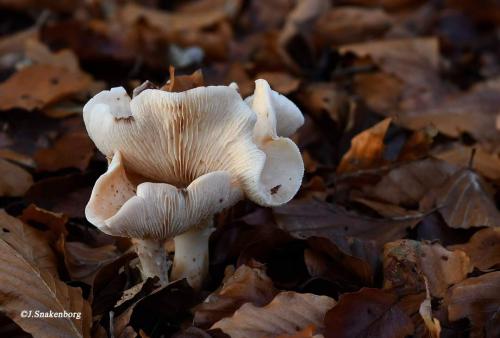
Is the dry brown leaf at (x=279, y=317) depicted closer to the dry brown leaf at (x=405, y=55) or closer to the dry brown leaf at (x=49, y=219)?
the dry brown leaf at (x=49, y=219)

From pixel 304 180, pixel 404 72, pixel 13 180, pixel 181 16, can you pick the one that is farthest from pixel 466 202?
pixel 181 16

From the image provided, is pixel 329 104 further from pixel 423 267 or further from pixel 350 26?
pixel 423 267

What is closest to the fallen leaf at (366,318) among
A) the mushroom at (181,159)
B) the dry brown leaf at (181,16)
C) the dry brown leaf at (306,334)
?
the dry brown leaf at (306,334)

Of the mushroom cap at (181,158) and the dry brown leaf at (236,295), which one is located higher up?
the mushroom cap at (181,158)

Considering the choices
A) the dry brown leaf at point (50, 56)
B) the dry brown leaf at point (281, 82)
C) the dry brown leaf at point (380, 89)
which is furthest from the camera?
the dry brown leaf at point (50, 56)

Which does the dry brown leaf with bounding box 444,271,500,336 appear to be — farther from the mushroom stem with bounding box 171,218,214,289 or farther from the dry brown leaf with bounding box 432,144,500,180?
the dry brown leaf with bounding box 432,144,500,180

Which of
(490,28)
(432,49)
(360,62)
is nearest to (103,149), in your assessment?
(360,62)

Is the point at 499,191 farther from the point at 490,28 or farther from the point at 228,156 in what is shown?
the point at 490,28
